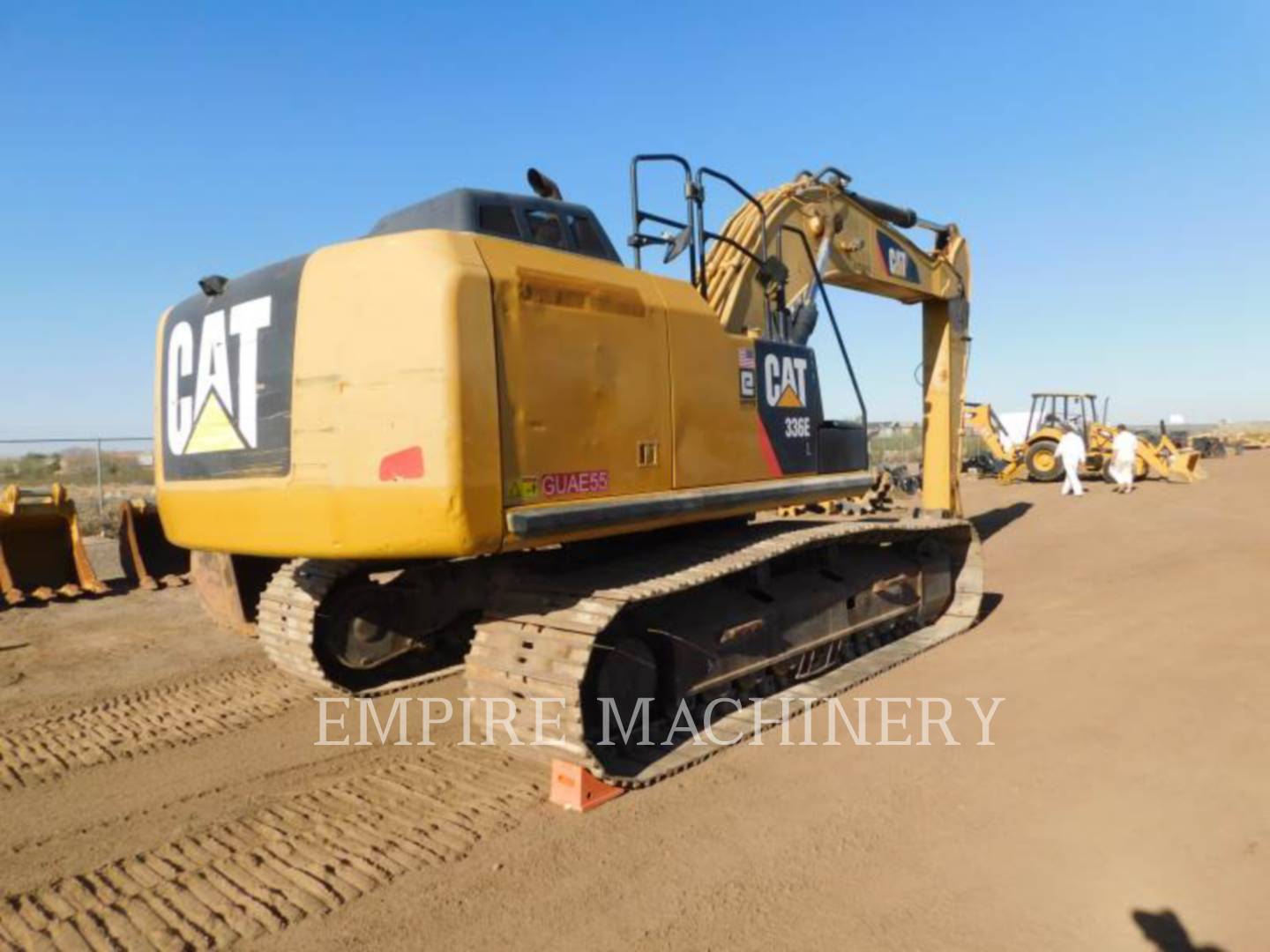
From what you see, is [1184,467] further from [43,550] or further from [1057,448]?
[43,550]

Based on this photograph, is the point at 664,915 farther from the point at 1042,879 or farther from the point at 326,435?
the point at 326,435

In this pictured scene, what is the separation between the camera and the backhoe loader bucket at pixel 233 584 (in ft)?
19.1

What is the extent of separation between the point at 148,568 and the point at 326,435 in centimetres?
832

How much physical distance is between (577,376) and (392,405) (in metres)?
0.88

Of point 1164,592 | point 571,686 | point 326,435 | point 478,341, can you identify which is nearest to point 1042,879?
point 571,686

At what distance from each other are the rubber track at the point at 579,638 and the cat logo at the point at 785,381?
2.81ft

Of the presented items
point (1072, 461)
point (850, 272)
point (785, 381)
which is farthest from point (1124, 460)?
point (785, 381)

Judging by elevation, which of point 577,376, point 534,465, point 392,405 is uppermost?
point 577,376

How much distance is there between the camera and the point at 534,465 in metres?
3.75

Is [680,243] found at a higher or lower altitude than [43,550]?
higher

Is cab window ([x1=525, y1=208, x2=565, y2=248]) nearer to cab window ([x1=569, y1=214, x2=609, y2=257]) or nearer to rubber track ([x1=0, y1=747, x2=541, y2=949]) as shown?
cab window ([x1=569, y1=214, x2=609, y2=257])

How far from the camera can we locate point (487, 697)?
413 cm

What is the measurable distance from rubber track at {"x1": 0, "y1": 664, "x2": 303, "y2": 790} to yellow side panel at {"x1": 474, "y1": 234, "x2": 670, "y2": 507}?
2.86m

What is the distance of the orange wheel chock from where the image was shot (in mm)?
3818
